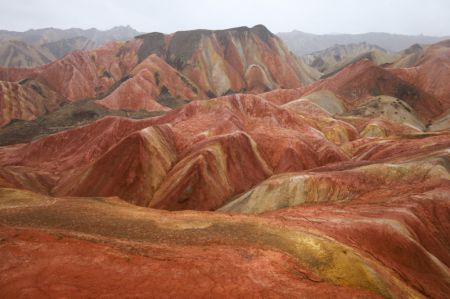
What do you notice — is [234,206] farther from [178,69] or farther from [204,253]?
[178,69]

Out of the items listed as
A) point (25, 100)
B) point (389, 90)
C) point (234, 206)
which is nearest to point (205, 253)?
point (234, 206)

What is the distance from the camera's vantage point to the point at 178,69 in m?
127

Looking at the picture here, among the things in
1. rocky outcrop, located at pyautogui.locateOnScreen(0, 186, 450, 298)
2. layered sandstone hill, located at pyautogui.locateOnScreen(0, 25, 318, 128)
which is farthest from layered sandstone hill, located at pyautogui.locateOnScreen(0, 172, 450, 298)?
layered sandstone hill, located at pyautogui.locateOnScreen(0, 25, 318, 128)

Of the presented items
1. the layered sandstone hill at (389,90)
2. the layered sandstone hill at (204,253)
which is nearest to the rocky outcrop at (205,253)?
the layered sandstone hill at (204,253)

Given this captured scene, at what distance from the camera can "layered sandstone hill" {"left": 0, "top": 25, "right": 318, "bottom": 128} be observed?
111000 mm

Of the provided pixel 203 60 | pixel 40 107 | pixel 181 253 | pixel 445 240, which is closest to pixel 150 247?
pixel 181 253

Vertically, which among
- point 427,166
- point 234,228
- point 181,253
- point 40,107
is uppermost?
point 181,253

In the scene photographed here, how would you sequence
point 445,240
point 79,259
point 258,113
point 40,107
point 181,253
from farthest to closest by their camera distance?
1. point 40,107
2. point 258,113
3. point 445,240
4. point 181,253
5. point 79,259

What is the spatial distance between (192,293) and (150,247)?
372 centimetres

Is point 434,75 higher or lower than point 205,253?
lower

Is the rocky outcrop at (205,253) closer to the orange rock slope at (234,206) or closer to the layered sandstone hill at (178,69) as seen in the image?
the orange rock slope at (234,206)

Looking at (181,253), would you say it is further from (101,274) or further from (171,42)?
(171,42)

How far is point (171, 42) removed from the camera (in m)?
135

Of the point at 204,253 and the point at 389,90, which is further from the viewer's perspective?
the point at 389,90
